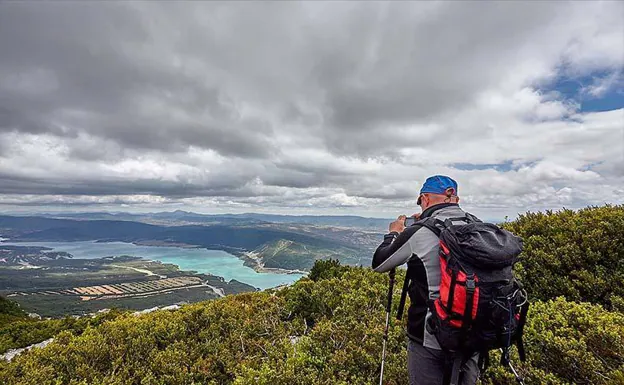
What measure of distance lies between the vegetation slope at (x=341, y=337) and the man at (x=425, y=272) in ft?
4.16

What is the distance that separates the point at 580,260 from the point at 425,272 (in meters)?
6.24

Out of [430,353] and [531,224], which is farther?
[531,224]

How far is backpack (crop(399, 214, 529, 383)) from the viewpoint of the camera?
3191 millimetres

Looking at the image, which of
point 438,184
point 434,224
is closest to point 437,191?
point 438,184

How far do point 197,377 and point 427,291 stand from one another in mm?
4805

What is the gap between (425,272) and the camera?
3.73m

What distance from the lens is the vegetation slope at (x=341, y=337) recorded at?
4.62m

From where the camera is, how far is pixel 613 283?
259 inches

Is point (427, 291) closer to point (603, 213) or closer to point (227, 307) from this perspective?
point (227, 307)

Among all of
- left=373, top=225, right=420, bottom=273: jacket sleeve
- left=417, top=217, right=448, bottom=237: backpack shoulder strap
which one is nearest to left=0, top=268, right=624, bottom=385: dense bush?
left=373, top=225, right=420, bottom=273: jacket sleeve

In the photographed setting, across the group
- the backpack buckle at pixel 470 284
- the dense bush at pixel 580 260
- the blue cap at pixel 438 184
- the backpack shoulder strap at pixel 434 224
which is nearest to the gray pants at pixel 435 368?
the backpack buckle at pixel 470 284

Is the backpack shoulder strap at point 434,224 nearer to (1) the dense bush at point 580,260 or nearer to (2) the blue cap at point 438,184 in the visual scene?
(2) the blue cap at point 438,184

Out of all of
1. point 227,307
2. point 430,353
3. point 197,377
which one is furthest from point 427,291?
point 227,307

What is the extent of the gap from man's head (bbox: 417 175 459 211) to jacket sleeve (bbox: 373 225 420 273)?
64cm
